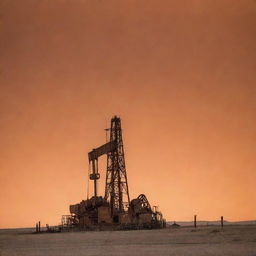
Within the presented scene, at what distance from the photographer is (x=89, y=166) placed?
5616 cm

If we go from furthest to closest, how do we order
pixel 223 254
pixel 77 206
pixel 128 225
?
1. pixel 77 206
2. pixel 128 225
3. pixel 223 254

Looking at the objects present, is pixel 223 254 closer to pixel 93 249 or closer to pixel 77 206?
pixel 93 249

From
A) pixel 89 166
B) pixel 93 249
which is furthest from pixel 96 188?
pixel 93 249

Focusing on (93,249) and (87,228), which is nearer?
(93,249)

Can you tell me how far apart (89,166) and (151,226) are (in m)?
8.50

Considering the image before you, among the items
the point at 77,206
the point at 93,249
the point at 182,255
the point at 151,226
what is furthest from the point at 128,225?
the point at 182,255

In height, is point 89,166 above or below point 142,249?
above

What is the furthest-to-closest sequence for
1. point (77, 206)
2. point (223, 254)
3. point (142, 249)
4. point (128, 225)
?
point (77, 206), point (128, 225), point (142, 249), point (223, 254)

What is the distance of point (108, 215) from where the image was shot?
5441 cm

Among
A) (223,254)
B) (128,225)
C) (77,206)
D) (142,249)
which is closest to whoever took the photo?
(223,254)

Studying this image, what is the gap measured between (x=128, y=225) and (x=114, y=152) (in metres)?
7.21

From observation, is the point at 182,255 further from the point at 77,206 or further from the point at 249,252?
the point at 77,206

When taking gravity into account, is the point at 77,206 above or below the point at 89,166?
below

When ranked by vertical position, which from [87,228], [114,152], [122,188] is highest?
[114,152]
